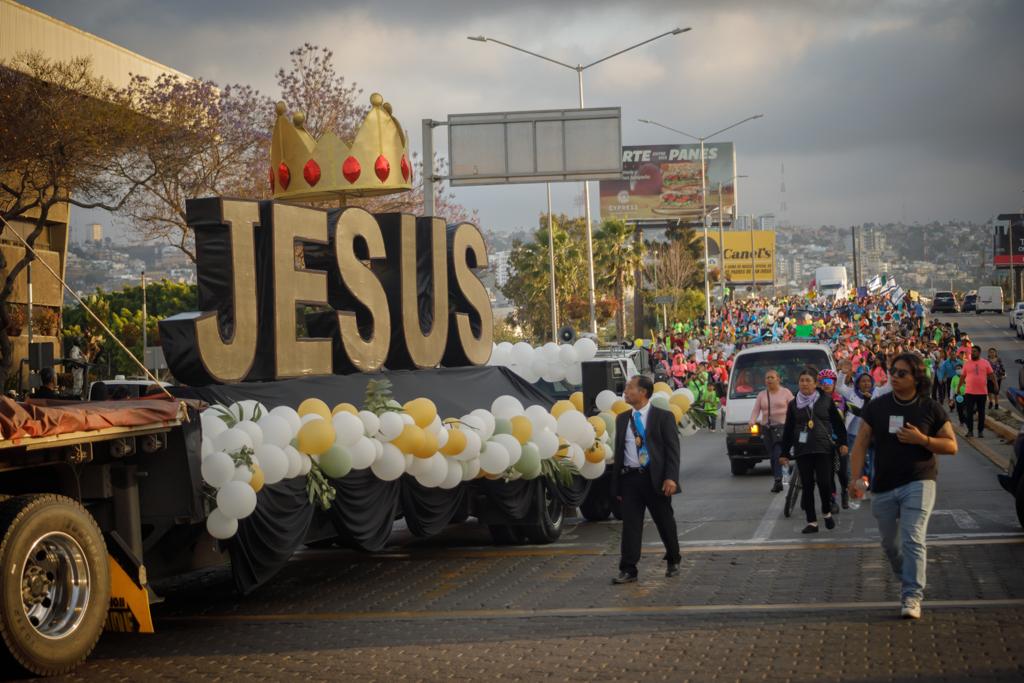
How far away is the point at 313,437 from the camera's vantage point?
10.2 meters

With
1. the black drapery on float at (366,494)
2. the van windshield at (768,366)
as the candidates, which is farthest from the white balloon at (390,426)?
the van windshield at (768,366)

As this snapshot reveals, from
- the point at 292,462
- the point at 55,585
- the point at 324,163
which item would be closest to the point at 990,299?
the point at 324,163

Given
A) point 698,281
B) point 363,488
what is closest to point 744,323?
point 698,281

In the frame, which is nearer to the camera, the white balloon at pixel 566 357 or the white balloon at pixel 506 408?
the white balloon at pixel 506 408

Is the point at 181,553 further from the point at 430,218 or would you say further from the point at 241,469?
the point at 430,218

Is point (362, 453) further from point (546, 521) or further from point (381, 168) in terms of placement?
point (381, 168)

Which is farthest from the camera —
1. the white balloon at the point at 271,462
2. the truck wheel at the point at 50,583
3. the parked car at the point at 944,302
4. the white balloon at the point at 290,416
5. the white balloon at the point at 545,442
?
the parked car at the point at 944,302

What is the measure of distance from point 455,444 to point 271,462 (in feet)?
8.25

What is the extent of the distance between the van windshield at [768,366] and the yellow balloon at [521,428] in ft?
33.2

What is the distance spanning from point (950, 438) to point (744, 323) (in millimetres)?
68124

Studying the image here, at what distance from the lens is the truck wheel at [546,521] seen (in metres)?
13.5

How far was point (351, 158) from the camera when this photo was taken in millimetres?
15789

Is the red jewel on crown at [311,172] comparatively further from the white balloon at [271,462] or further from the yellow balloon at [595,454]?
the white balloon at [271,462]

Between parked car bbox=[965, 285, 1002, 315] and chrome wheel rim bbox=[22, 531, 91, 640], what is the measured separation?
111260mm
